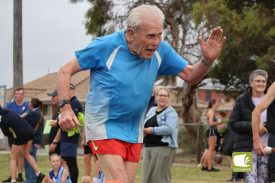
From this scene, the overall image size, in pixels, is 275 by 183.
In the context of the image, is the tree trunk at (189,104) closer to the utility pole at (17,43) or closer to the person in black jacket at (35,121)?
the utility pole at (17,43)

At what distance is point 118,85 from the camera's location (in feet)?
13.7

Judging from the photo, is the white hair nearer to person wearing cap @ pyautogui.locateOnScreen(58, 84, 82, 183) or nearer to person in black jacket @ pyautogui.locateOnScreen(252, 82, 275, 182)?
person in black jacket @ pyautogui.locateOnScreen(252, 82, 275, 182)

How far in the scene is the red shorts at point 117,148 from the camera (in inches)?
165

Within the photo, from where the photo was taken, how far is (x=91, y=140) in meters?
4.31

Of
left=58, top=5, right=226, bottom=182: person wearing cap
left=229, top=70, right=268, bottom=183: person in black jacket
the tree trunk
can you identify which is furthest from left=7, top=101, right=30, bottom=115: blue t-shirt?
the tree trunk

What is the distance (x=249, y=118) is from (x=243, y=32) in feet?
27.8

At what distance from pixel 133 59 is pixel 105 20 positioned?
20348 mm

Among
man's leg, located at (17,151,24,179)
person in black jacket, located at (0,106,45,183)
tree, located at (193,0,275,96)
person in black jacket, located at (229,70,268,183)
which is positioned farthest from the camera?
tree, located at (193,0,275,96)

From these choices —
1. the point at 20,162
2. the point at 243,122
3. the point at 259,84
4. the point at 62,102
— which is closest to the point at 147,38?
the point at 62,102

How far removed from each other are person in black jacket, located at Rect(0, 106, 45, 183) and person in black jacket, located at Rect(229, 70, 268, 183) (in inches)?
189

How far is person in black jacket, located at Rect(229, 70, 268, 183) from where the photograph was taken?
6625 millimetres

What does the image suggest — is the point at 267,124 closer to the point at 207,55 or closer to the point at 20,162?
the point at 207,55

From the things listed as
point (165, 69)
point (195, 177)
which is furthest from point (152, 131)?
point (195, 177)

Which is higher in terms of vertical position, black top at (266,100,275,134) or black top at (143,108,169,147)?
black top at (266,100,275,134)
